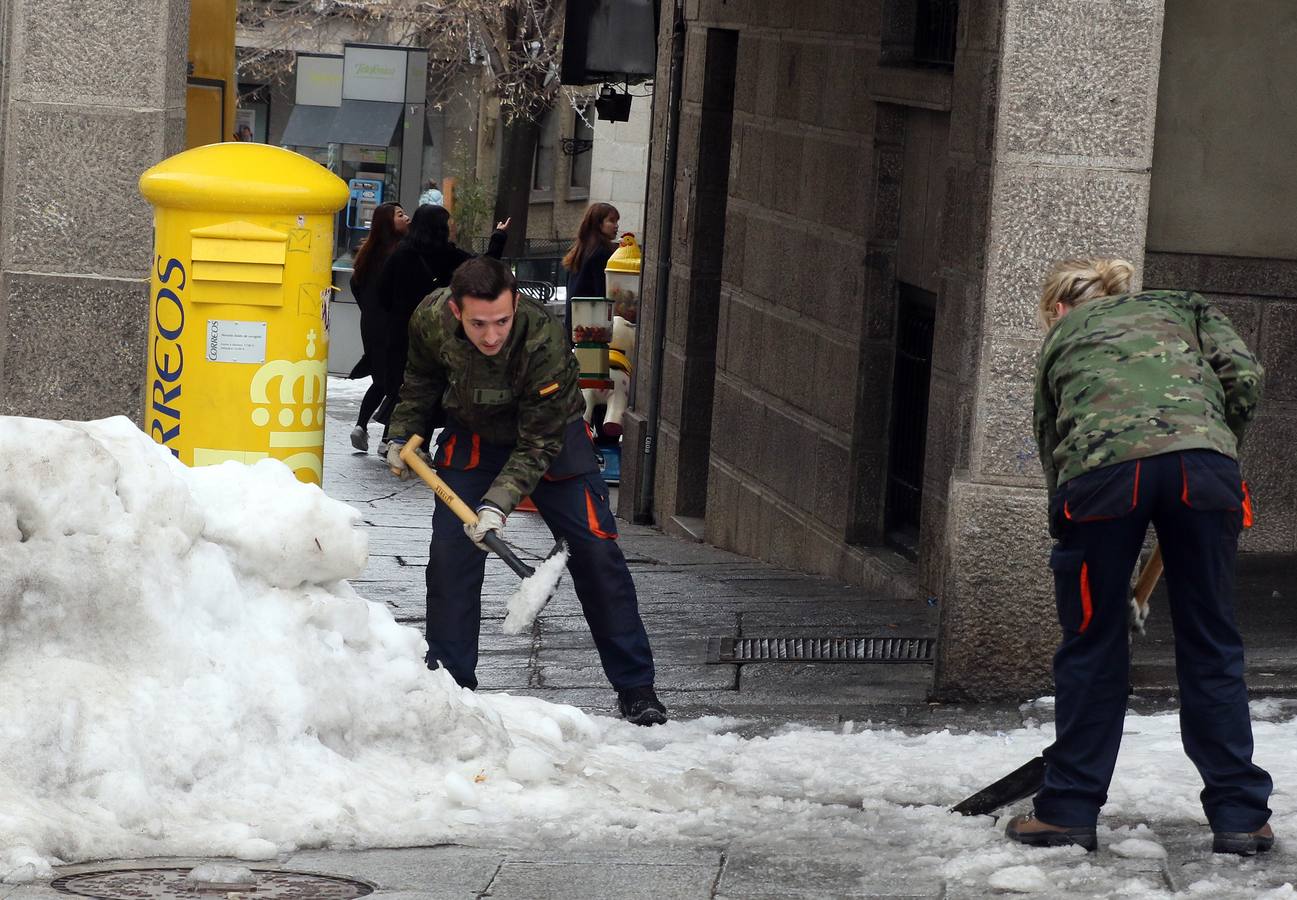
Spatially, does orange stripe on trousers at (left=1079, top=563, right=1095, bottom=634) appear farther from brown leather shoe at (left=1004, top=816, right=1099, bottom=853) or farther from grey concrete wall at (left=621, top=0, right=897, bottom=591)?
grey concrete wall at (left=621, top=0, right=897, bottom=591)

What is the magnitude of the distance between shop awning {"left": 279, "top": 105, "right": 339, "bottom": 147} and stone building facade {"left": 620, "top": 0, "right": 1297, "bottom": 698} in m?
17.0

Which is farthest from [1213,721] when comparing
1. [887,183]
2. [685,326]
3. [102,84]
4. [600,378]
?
[600,378]

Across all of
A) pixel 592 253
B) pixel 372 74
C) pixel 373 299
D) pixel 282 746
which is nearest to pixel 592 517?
pixel 282 746

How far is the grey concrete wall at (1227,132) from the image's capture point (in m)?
8.49

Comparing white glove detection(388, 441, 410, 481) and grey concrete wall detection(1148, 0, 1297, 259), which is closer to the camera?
white glove detection(388, 441, 410, 481)

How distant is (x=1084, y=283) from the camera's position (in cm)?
512

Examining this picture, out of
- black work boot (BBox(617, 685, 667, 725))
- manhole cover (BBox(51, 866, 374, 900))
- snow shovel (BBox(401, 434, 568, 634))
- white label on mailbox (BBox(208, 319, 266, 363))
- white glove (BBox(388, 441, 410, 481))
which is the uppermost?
white label on mailbox (BBox(208, 319, 266, 363))

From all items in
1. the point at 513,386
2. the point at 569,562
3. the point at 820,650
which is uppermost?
the point at 513,386

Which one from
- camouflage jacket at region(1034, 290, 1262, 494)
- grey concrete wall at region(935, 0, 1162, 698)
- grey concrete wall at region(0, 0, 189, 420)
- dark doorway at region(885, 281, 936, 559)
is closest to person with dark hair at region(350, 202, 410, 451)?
dark doorway at region(885, 281, 936, 559)

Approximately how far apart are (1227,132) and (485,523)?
4021 millimetres

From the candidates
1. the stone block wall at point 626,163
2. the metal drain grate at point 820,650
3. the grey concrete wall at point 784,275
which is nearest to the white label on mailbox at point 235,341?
the metal drain grate at point 820,650

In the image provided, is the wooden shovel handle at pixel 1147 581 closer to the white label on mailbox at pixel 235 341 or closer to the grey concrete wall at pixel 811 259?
the white label on mailbox at pixel 235 341

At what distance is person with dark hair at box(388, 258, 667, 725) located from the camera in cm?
637

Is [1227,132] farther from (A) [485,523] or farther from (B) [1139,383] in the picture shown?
(B) [1139,383]
